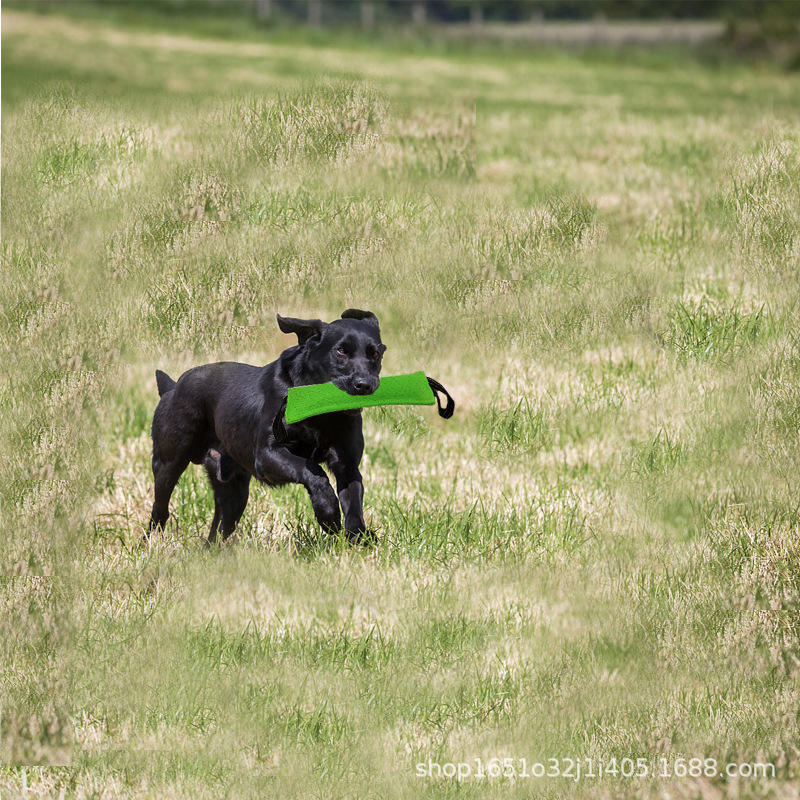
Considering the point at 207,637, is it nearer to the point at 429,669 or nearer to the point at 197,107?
the point at 429,669

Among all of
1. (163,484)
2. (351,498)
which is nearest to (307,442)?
(351,498)

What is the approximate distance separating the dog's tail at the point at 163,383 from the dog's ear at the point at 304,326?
3.32 feet

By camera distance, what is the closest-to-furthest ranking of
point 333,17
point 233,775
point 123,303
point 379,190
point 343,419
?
point 233,775 → point 343,419 → point 123,303 → point 379,190 → point 333,17

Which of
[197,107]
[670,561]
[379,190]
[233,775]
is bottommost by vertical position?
[233,775]

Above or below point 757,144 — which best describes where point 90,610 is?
below

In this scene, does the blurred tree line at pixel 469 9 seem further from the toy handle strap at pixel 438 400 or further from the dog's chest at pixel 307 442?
the dog's chest at pixel 307 442

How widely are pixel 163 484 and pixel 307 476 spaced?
974 millimetres

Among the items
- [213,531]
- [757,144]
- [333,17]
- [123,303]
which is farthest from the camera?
[333,17]

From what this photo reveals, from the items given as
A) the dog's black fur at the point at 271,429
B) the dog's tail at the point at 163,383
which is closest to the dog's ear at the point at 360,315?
the dog's black fur at the point at 271,429

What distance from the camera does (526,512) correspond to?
18.2ft

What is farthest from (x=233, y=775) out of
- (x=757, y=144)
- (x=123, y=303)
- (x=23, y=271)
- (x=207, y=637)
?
(x=757, y=144)

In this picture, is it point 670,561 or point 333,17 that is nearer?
point 670,561

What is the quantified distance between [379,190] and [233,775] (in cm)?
408

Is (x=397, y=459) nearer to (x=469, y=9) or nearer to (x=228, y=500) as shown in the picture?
(x=228, y=500)
